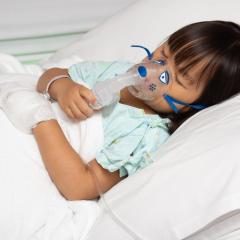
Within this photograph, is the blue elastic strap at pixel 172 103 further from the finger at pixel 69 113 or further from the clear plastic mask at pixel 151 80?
the finger at pixel 69 113

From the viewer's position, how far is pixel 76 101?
3.67 feet

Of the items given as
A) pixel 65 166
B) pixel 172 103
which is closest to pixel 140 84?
pixel 172 103

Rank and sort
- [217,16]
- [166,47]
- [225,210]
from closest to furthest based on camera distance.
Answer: [225,210], [166,47], [217,16]

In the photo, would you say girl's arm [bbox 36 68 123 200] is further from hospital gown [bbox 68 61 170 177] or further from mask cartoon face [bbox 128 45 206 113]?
mask cartoon face [bbox 128 45 206 113]

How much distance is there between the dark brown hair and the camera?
1092mm

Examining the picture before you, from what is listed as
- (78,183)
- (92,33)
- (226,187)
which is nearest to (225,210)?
(226,187)

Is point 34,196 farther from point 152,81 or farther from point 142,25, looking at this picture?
point 142,25

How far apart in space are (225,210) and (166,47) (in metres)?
0.47

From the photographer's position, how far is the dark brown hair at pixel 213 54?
109 cm

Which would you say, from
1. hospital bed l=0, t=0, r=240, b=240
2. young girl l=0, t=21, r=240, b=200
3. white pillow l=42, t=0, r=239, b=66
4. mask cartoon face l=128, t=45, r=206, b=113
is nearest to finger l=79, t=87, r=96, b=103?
young girl l=0, t=21, r=240, b=200

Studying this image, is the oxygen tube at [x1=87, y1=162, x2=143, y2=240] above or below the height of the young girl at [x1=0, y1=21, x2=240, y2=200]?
below

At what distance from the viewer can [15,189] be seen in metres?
1.02

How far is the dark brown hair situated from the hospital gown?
15 centimetres

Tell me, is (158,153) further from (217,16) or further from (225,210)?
(217,16)
